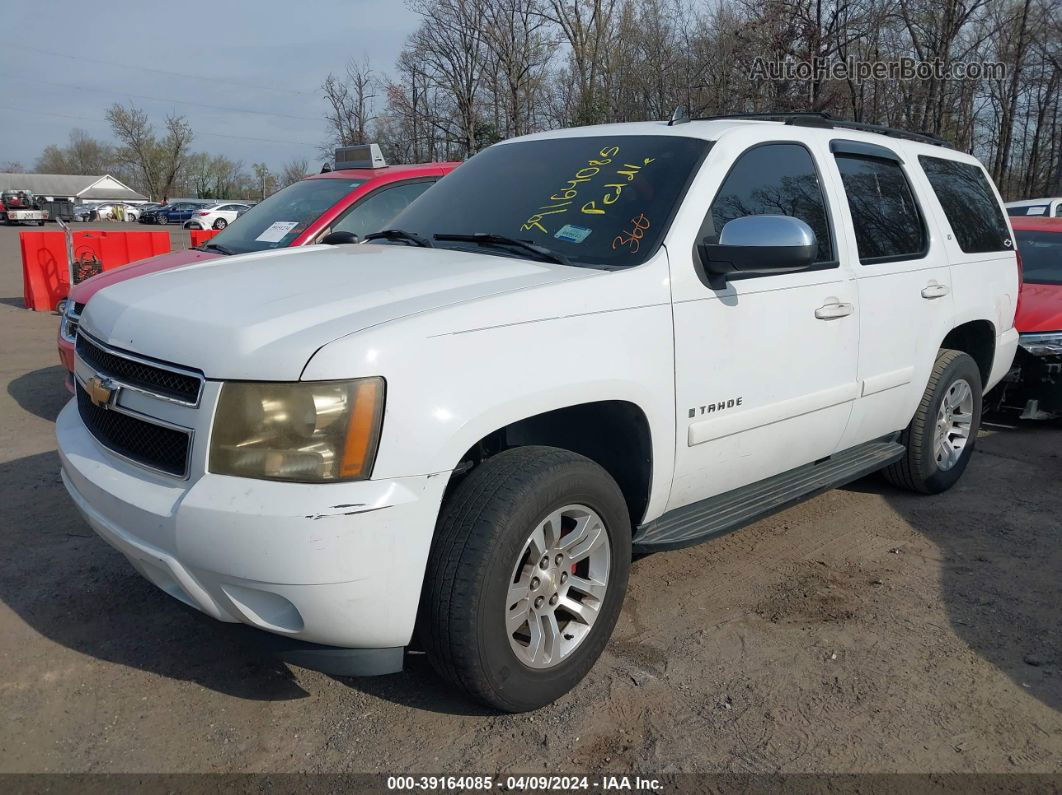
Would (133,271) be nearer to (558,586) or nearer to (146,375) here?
(146,375)

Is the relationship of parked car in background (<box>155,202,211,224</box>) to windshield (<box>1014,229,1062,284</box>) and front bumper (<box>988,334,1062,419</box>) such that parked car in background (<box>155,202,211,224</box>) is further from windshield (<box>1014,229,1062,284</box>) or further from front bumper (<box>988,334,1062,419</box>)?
front bumper (<box>988,334,1062,419</box>)

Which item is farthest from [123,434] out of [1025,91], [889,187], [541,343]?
[1025,91]

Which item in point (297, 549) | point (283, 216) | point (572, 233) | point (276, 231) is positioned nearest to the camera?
point (297, 549)

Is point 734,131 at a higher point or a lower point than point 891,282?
higher

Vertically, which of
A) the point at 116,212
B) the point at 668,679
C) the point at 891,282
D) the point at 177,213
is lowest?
the point at 668,679

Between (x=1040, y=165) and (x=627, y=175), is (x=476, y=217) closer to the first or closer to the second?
(x=627, y=175)

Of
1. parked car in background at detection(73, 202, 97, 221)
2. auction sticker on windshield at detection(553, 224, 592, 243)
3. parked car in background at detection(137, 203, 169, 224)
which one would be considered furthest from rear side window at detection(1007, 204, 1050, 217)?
parked car in background at detection(73, 202, 97, 221)

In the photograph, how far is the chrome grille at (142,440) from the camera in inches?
99.2

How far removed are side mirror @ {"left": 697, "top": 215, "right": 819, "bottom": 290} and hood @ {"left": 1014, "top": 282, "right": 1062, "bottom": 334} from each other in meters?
3.85

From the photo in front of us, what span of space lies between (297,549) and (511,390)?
0.76m

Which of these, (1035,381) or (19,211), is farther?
(19,211)

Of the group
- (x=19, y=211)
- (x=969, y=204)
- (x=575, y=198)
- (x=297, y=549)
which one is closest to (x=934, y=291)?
(x=969, y=204)

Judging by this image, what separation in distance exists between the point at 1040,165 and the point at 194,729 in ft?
125

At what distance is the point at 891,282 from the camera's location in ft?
13.5
